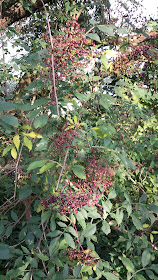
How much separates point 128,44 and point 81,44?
0.49 meters

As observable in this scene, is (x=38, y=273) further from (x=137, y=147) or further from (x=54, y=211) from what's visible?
(x=137, y=147)

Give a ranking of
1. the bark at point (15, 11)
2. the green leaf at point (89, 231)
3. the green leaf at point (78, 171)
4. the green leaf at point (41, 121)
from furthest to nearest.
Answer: the bark at point (15, 11)
the green leaf at point (89, 231)
the green leaf at point (41, 121)
the green leaf at point (78, 171)

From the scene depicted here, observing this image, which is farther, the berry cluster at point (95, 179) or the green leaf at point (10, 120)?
the berry cluster at point (95, 179)

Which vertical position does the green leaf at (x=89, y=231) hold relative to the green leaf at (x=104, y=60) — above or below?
below

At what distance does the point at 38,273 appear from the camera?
1.23m

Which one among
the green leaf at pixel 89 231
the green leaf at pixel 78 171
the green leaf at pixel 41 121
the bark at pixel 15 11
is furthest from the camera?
the bark at pixel 15 11

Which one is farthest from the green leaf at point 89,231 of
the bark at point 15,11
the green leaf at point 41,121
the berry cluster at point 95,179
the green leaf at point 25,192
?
the bark at point 15,11

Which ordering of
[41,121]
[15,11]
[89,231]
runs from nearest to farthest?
1. [41,121]
2. [89,231]
3. [15,11]

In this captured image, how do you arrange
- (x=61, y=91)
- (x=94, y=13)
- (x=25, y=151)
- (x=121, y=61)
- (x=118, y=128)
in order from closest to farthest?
(x=121, y=61) → (x=61, y=91) → (x=25, y=151) → (x=118, y=128) → (x=94, y=13)

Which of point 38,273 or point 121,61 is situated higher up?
point 121,61

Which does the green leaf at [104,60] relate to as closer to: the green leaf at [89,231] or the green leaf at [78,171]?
the green leaf at [78,171]

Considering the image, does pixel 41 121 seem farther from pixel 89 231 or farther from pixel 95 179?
pixel 89 231

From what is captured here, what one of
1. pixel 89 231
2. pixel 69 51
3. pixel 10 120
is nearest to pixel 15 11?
pixel 69 51

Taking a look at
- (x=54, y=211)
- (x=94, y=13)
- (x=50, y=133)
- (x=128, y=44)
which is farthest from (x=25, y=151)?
(x=94, y=13)
